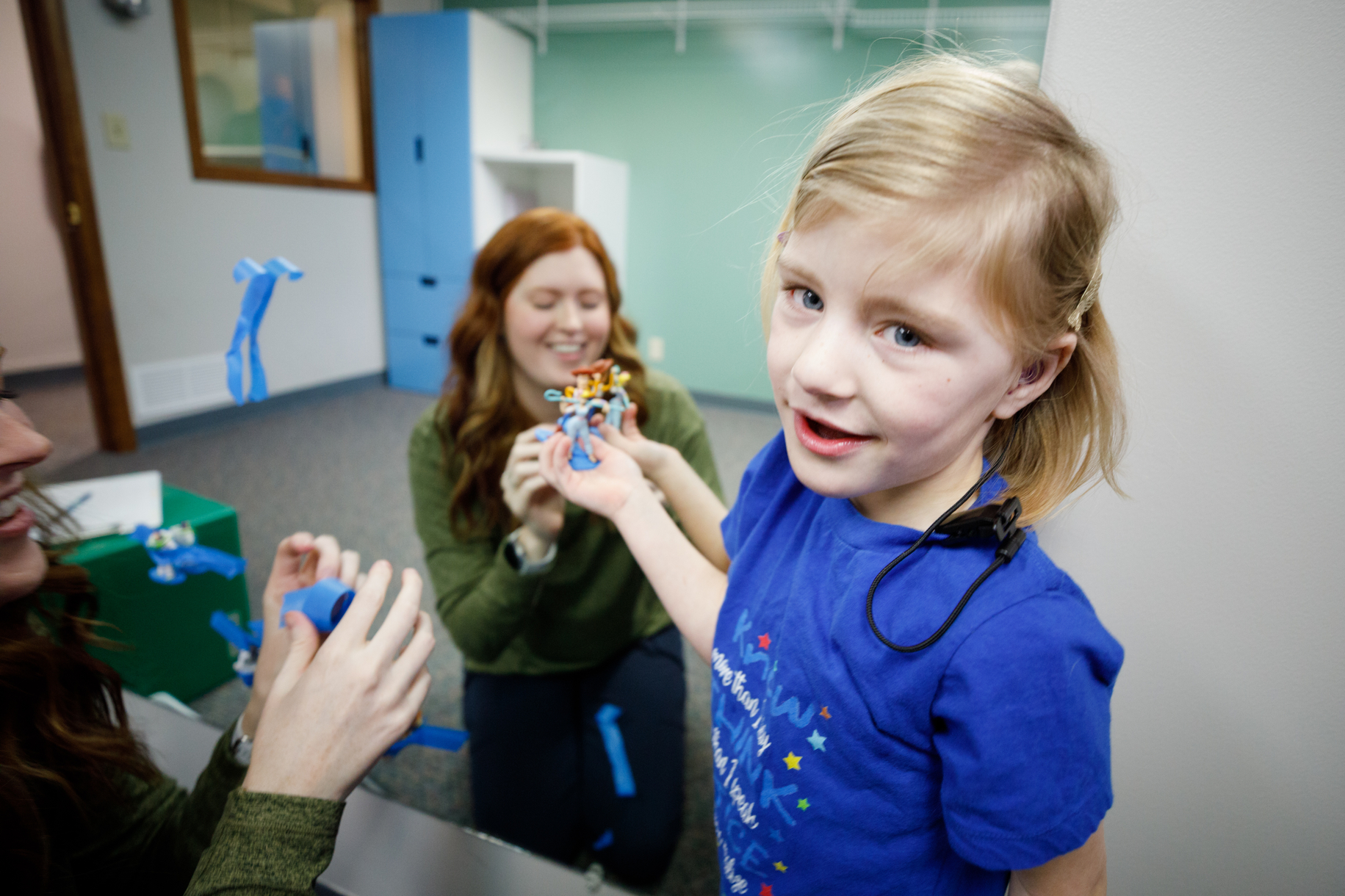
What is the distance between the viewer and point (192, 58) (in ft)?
9.96

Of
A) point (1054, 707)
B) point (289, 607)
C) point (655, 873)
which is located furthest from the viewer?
point (655, 873)

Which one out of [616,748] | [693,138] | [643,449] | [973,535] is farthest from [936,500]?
[693,138]

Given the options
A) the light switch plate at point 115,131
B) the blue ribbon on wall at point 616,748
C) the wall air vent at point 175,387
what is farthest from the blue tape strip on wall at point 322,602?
the light switch plate at point 115,131

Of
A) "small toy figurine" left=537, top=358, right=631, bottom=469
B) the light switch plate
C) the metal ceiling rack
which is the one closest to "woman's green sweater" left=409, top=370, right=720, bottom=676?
"small toy figurine" left=537, top=358, right=631, bottom=469

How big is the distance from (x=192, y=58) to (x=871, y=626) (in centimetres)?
389

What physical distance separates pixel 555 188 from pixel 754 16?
147 cm

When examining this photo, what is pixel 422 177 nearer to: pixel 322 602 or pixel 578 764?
pixel 578 764

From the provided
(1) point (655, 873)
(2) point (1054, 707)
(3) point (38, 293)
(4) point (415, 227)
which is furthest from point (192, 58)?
(2) point (1054, 707)

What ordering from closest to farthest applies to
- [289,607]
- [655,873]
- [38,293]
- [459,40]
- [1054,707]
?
1. [1054,707]
2. [289,607]
3. [655,873]
4. [459,40]
5. [38,293]

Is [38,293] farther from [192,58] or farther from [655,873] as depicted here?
[655,873]

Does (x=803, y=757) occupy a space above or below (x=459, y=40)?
below

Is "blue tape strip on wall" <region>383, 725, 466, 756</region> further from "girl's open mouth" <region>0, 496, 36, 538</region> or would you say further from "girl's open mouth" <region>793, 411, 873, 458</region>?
"girl's open mouth" <region>793, 411, 873, 458</region>

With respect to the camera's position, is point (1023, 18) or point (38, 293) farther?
point (38, 293)

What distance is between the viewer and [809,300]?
1.75ft
